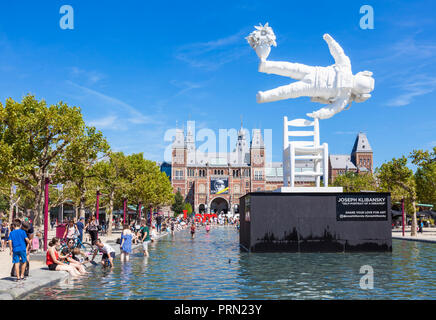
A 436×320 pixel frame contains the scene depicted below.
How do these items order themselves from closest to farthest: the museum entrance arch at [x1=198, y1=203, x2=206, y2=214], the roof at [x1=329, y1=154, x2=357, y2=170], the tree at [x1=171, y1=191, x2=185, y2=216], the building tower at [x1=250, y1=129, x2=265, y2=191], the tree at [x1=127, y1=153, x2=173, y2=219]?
the tree at [x1=127, y1=153, x2=173, y2=219], the tree at [x1=171, y1=191, x2=185, y2=216], the building tower at [x1=250, y1=129, x2=265, y2=191], the museum entrance arch at [x1=198, y1=203, x2=206, y2=214], the roof at [x1=329, y1=154, x2=357, y2=170]

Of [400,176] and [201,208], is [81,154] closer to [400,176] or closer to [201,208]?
[400,176]

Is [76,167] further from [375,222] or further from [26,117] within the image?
[375,222]

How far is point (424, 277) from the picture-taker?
1275cm

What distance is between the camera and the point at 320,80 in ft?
67.6

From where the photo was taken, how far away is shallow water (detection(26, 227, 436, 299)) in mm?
10062

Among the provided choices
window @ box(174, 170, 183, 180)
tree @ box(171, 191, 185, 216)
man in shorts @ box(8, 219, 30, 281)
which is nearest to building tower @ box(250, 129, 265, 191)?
window @ box(174, 170, 183, 180)

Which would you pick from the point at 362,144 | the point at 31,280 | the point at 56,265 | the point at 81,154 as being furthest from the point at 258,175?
the point at 31,280

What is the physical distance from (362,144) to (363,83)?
374 ft

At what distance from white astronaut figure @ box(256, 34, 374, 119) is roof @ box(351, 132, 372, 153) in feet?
369

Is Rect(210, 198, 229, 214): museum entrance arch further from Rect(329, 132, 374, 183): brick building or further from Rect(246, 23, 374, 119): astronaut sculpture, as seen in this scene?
Rect(246, 23, 374, 119): astronaut sculpture

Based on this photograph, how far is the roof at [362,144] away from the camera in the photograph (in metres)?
129

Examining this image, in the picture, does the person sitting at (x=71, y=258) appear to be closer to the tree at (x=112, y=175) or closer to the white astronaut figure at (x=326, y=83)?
the white astronaut figure at (x=326, y=83)

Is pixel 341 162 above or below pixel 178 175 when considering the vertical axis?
above
